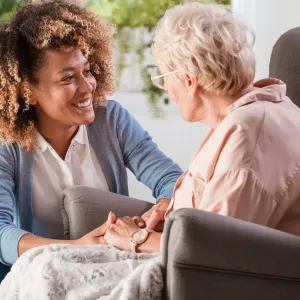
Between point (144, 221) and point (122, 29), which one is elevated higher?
point (122, 29)

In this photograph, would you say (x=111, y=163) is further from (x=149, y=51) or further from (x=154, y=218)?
(x=149, y=51)

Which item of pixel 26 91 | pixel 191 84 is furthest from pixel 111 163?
pixel 191 84

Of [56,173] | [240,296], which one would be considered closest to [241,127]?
[240,296]

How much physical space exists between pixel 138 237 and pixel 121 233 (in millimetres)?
70

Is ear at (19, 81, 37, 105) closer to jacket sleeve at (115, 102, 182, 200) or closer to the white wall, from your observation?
jacket sleeve at (115, 102, 182, 200)

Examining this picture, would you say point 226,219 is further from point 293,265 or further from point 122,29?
point 122,29

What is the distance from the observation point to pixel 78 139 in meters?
2.51

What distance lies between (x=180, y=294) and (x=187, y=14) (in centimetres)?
73

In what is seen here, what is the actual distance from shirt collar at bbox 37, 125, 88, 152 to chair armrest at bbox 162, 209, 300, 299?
2.89ft

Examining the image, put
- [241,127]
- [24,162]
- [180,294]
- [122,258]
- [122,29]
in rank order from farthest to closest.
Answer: [122,29], [24,162], [122,258], [241,127], [180,294]

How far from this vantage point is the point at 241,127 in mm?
1824

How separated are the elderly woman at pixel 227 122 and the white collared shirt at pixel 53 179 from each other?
42 cm

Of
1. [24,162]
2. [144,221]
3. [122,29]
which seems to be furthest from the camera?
[122,29]

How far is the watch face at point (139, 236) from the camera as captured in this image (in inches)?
82.0
